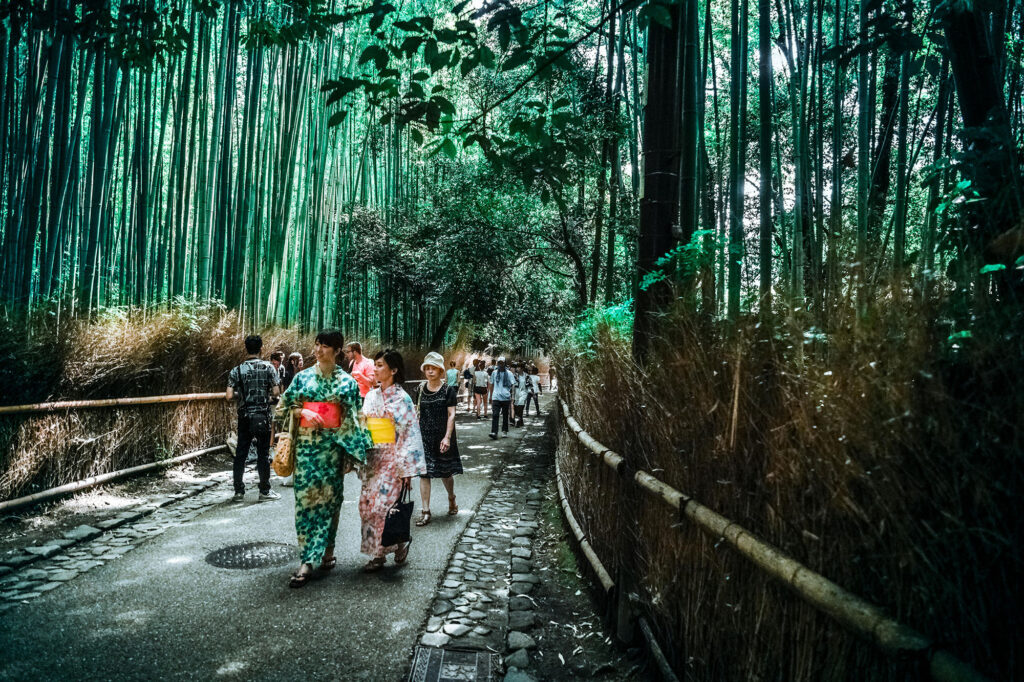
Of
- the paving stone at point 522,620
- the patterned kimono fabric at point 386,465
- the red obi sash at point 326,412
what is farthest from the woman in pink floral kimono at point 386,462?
the paving stone at point 522,620

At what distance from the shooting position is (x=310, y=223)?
35.1 ft

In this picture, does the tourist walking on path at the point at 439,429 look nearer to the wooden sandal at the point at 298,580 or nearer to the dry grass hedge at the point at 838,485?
the wooden sandal at the point at 298,580

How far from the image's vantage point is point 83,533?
13.6 feet

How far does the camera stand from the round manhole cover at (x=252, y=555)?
3668 millimetres

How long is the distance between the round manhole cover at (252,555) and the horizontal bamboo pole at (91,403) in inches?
80.5

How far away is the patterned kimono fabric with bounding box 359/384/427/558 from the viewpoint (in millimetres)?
3654

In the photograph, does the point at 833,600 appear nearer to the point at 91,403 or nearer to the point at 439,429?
the point at 439,429

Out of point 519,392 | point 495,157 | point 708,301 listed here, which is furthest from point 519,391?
point 495,157

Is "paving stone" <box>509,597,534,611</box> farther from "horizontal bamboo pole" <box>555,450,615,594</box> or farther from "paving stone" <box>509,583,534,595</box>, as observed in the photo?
"horizontal bamboo pole" <box>555,450,615,594</box>

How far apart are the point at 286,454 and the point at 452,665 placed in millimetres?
1597

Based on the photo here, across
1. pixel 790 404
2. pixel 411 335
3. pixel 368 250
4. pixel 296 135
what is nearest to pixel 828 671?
pixel 790 404

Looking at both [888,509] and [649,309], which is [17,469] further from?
[888,509]

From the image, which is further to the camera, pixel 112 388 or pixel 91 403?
pixel 112 388

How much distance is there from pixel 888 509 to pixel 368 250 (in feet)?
45.0
